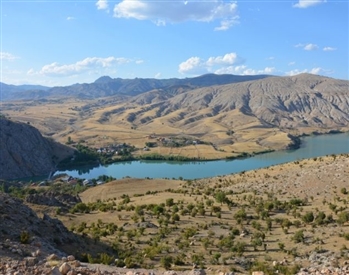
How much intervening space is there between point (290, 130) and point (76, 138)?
8668 centimetres

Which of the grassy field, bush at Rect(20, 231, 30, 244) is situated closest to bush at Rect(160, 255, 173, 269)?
the grassy field

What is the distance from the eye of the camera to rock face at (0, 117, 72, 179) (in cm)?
8512

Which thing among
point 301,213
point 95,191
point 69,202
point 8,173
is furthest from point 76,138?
point 301,213

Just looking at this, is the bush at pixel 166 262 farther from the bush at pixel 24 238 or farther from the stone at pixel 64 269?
the stone at pixel 64 269

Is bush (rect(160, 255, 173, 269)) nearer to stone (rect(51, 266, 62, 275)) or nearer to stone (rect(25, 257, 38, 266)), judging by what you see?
stone (rect(25, 257, 38, 266))

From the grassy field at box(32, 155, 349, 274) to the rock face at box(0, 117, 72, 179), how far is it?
55.2 metres

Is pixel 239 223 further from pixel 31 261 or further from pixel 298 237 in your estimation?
pixel 31 261

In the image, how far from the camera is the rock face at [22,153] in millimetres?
85125

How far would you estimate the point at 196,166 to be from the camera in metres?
96.3

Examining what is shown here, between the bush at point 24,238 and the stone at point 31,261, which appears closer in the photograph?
the stone at point 31,261

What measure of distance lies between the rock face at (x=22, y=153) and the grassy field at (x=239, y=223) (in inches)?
2174

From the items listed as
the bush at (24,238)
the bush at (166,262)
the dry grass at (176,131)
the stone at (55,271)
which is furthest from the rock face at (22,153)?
the stone at (55,271)

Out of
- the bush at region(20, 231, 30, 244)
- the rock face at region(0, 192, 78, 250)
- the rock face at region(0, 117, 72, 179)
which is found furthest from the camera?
the rock face at region(0, 117, 72, 179)

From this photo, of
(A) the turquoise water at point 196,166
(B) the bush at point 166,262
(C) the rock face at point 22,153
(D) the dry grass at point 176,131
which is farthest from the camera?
(D) the dry grass at point 176,131
